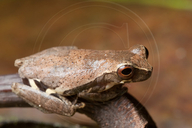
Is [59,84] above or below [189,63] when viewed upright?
below

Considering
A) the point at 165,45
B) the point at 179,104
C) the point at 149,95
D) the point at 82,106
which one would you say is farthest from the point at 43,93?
the point at 165,45

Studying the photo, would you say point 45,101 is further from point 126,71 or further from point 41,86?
point 126,71

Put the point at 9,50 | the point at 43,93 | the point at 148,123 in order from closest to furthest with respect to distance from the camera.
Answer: the point at 148,123
the point at 43,93
the point at 9,50

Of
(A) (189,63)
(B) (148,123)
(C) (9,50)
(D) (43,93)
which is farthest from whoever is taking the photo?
(C) (9,50)

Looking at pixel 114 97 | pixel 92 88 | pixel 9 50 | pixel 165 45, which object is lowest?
pixel 114 97

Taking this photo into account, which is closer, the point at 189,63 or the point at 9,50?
the point at 189,63

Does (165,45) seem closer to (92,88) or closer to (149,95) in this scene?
(149,95)

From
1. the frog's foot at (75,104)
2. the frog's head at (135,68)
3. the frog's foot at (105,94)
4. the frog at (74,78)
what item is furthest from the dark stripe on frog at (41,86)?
the frog's head at (135,68)

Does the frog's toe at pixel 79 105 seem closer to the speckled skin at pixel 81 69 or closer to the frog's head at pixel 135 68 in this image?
the speckled skin at pixel 81 69
